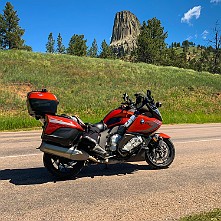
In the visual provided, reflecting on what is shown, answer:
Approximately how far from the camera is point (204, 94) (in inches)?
1414

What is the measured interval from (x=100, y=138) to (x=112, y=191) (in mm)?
1160

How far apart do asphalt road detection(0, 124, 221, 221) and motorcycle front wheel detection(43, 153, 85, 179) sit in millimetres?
143

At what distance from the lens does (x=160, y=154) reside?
6.49 m

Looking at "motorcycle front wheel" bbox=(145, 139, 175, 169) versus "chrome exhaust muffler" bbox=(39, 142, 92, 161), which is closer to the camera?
"chrome exhaust muffler" bbox=(39, 142, 92, 161)

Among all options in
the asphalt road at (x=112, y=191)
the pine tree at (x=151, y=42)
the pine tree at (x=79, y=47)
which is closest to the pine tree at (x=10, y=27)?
the pine tree at (x=79, y=47)

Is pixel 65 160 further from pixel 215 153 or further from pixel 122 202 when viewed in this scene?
pixel 215 153

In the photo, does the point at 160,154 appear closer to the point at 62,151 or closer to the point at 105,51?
the point at 62,151

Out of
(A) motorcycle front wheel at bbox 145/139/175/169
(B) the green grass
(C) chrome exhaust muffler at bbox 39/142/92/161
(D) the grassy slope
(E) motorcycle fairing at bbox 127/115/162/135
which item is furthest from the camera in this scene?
(D) the grassy slope

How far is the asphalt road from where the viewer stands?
4.07 m

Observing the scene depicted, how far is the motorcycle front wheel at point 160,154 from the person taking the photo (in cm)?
637

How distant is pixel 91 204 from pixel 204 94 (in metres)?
33.9

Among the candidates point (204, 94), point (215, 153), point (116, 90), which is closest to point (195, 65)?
point (204, 94)

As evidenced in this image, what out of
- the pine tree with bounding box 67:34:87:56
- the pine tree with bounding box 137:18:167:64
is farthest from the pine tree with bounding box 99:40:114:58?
the pine tree with bounding box 137:18:167:64

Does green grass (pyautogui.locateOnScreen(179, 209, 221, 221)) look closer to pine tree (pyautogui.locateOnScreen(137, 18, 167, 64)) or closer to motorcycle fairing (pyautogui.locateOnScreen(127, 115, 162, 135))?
motorcycle fairing (pyautogui.locateOnScreen(127, 115, 162, 135))
